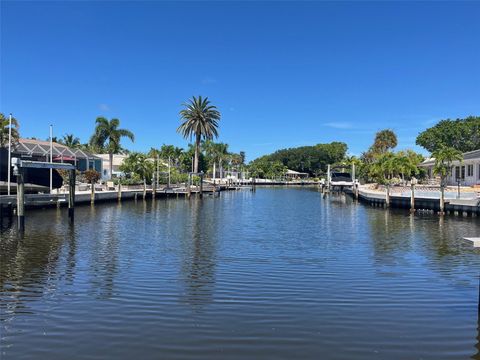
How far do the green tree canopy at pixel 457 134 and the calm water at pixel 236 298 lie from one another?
9625 cm

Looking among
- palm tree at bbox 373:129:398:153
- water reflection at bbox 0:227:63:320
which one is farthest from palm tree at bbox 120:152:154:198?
palm tree at bbox 373:129:398:153

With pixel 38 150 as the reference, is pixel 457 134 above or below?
above

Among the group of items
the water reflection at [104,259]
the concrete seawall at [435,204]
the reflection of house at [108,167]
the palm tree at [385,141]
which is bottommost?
the water reflection at [104,259]

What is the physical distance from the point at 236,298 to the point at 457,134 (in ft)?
368

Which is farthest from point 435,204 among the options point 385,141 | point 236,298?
point 385,141

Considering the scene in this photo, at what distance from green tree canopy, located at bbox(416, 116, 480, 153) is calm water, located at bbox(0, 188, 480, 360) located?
9625 cm

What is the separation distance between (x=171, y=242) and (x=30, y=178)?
31746 mm

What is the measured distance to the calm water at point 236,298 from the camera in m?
8.88

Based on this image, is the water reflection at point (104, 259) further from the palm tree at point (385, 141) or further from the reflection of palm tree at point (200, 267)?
the palm tree at point (385, 141)

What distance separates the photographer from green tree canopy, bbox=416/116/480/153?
109 metres

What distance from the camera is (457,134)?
109625mm

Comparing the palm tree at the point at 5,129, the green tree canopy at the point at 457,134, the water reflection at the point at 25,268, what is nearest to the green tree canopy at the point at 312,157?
the green tree canopy at the point at 457,134

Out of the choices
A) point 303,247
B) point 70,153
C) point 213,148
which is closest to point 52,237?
point 303,247

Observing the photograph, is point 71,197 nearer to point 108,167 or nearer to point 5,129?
point 5,129
